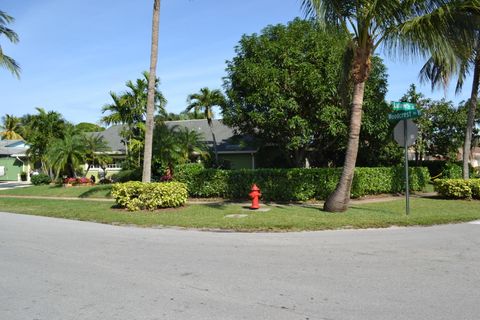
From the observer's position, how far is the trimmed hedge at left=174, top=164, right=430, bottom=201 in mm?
17141

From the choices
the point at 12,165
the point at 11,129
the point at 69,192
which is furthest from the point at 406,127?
the point at 11,129

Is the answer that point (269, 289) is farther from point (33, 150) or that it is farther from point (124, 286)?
point (33, 150)

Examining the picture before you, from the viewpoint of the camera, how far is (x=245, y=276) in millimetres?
6391

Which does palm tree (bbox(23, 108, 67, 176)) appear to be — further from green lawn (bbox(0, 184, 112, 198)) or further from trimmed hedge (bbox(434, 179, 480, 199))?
trimmed hedge (bbox(434, 179, 480, 199))

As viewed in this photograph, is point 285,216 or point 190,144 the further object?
point 190,144

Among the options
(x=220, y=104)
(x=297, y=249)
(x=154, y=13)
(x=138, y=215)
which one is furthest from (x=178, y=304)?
(x=220, y=104)

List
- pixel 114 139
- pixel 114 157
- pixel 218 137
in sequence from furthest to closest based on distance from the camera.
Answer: pixel 114 139, pixel 114 157, pixel 218 137

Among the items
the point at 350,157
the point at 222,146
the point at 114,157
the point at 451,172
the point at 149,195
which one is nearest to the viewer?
the point at 350,157

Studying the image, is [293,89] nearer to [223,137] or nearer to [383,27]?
[383,27]

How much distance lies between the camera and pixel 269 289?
571 cm

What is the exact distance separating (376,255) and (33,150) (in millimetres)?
29024

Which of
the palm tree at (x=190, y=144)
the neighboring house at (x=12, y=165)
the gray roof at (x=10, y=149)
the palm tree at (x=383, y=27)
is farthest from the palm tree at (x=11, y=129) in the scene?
the palm tree at (x=383, y=27)

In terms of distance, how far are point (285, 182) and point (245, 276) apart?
11.1 metres

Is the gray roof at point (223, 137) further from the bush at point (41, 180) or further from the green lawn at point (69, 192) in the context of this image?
the bush at point (41, 180)
